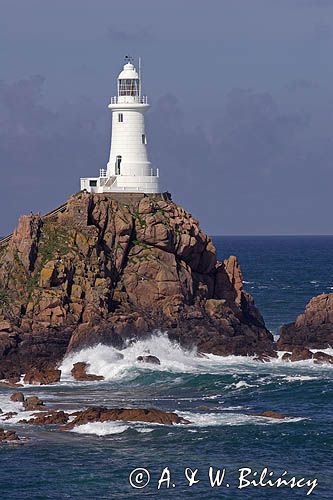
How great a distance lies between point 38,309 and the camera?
97750 mm

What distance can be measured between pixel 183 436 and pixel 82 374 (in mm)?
22038

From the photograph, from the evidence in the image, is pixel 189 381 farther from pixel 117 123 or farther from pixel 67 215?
pixel 117 123

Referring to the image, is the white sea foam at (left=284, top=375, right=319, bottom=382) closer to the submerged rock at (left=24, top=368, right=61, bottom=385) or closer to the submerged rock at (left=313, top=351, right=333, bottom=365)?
the submerged rock at (left=313, top=351, right=333, bottom=365)

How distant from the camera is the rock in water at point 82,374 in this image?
303 ft

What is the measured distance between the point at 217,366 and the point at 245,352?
4792mm

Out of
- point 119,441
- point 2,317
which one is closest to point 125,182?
point 2,317

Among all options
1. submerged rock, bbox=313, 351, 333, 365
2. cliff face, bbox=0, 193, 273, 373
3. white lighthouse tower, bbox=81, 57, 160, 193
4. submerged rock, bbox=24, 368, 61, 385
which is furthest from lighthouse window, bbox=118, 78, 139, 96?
submerged rock, bbox=24, 368, 61, 385

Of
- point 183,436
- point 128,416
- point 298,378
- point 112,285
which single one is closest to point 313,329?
point 298,378

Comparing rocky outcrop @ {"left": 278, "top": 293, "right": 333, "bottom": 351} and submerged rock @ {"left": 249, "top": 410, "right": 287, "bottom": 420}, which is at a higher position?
rocky outcrop @ {"left": 278, "top": 293, "right": 333, "bottom": 351}

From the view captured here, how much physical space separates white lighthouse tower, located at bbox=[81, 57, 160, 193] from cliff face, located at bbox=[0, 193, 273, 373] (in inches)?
121

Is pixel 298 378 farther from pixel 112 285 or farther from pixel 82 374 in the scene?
pixel 112 285

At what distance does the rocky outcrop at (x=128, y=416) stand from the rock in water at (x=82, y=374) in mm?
16036

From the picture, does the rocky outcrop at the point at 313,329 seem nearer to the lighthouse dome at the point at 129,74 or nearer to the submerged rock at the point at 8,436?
the lighthouse dome at the point at 129,74

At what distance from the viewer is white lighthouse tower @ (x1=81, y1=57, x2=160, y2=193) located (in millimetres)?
110562
